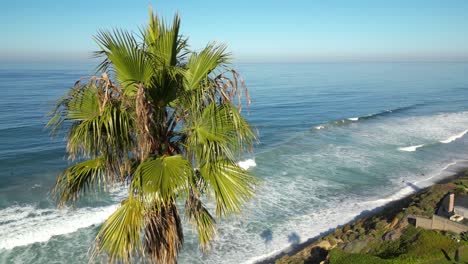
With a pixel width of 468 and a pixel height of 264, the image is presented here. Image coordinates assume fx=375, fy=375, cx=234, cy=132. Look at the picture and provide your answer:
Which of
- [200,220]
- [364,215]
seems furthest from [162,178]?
[364,215]

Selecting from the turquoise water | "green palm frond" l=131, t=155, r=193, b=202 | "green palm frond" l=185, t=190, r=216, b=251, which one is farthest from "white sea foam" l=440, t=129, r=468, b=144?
"green palm frond" l=131, t=155, r=193, b=202

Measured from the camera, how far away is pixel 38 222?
1641 centimetres

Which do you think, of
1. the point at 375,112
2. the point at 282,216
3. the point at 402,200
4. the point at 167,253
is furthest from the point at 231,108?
the point at 375,112

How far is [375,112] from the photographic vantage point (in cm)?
4972

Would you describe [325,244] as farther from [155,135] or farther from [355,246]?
[155,135]

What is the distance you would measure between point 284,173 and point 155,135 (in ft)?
68.0

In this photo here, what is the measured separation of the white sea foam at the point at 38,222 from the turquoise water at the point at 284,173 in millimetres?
39

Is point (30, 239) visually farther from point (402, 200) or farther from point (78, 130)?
point (402, 200)

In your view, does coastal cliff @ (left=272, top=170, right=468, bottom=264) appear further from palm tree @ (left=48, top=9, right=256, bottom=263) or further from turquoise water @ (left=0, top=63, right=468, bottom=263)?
palm tree @ (left=48, top=9, right=256, bottom=263)

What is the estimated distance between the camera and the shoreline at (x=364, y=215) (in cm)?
1461

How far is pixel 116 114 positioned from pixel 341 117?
4392cm

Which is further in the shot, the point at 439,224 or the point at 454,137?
the point at 454,137

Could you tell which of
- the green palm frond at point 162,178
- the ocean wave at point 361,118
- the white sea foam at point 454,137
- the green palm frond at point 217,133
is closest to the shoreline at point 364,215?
the white sea foam at point 454,137

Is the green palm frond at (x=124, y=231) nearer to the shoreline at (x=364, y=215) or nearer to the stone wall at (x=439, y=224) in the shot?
the shoreline at (x=364, y=215)
